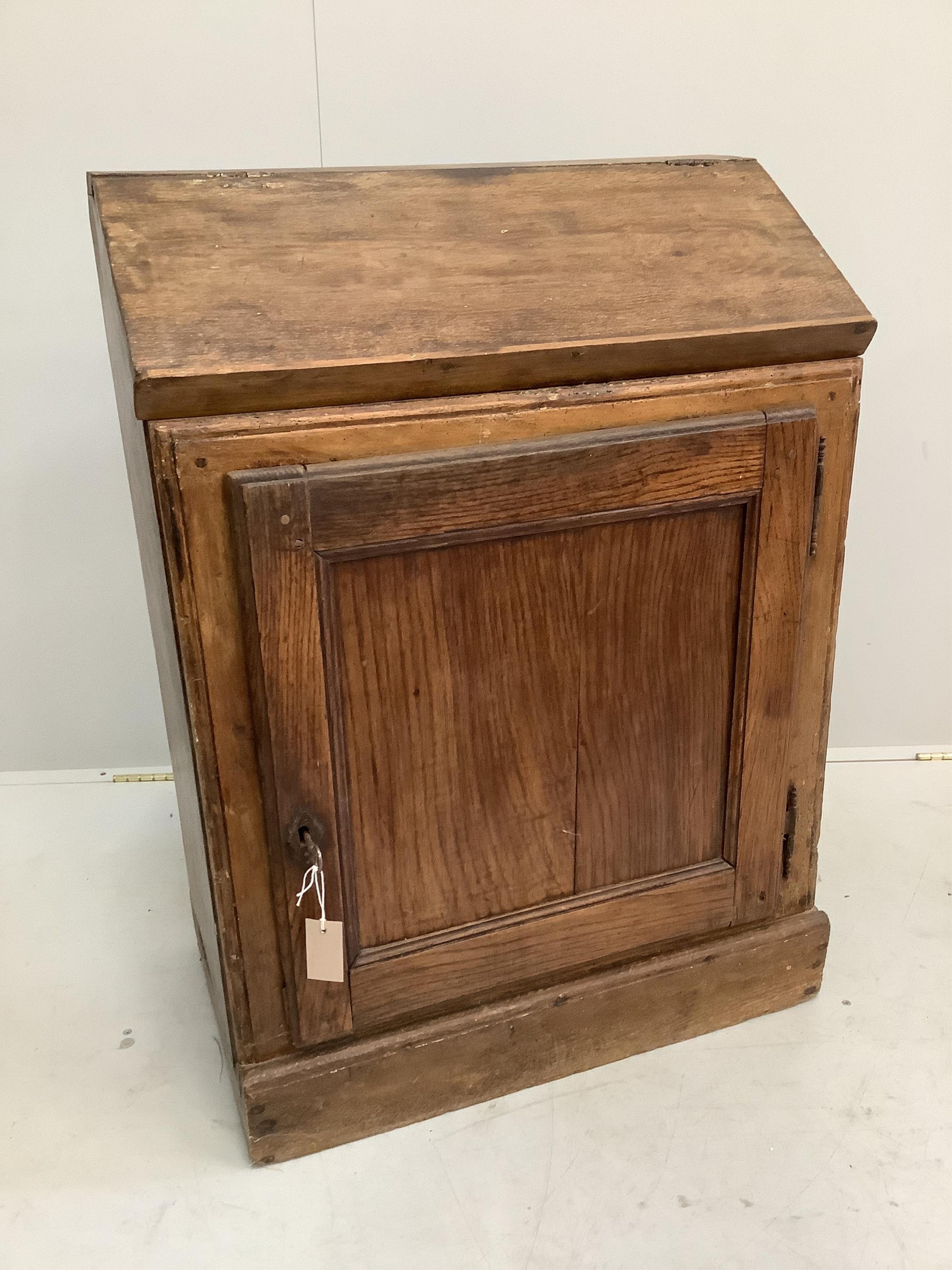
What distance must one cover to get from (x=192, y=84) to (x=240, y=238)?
687mm

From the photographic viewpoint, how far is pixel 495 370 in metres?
1.02

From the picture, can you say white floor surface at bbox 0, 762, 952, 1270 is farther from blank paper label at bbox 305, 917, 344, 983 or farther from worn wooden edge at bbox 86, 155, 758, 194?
worn wooden edge at bbox 86, 155, 758, 194

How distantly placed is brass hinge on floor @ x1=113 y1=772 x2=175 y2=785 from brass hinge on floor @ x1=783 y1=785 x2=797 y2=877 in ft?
3.79

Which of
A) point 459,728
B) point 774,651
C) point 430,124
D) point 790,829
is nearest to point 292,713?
point 459,728

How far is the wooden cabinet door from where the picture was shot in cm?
102

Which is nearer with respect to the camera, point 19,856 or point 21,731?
point 19,856

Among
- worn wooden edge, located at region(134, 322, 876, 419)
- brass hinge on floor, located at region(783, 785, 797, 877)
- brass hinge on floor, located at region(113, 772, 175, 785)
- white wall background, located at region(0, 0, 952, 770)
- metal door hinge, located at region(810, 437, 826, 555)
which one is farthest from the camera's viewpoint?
brass hinge on floor, located at region(113, 772, 175, 785)

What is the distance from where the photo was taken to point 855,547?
6.42 feet

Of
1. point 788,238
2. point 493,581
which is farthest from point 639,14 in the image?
point 493,581

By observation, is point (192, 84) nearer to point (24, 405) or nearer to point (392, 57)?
point (392, 57)

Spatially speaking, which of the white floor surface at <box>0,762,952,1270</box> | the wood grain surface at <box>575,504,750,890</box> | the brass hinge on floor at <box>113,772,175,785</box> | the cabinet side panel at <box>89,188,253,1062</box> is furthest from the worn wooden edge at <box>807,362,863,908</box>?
the brass hinge on floor at <box>113,772,175,785</box>

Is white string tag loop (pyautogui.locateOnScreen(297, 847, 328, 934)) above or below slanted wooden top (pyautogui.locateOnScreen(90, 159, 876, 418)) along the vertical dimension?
below

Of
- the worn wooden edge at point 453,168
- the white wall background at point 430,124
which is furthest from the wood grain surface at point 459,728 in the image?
the white wall background at point 430,124

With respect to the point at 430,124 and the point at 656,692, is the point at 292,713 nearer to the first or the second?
the point at 656,692
